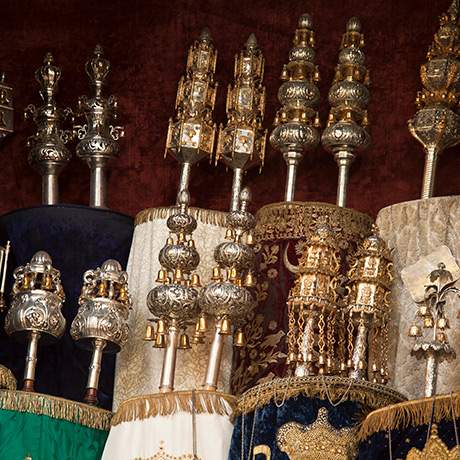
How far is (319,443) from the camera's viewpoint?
8906 mm

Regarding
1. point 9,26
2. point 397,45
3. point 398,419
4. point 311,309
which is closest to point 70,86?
point 9,26

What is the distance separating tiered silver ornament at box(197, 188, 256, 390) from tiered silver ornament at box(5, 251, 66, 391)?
0.60 meters

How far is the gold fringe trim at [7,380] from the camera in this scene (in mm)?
9531

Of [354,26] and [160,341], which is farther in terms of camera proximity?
[354,26]

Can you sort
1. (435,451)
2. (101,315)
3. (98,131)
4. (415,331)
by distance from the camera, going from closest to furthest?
1. (435,451)
2. (415,331)
3. (101,315)
4. (98,131)

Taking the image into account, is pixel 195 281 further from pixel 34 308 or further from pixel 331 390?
pixel 331 390

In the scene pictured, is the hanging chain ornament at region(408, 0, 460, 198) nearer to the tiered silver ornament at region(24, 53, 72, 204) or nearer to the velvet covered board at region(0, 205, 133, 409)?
the velvet covered board at region(0, 205, 133, 409)

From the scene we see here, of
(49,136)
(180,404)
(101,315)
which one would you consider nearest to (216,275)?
(101,315)

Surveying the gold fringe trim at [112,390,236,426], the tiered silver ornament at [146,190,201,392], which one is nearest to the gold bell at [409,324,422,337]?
the gold fringe trim at [112,390,236,426]

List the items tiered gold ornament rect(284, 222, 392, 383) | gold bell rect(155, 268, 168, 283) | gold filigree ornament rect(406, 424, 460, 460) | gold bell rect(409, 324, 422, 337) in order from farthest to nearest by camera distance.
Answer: gold bell rect(155, 268, 168, 283)
tiered gold ornament rect(284, 222, 392, 383)
gold bell rect(409, 324, 422, 337)
gold filigree ornament rect(406, 424, 460, 460)

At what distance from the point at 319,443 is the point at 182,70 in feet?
8.85

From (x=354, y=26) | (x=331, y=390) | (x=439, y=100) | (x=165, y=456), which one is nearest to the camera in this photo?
(x=331, y=390)

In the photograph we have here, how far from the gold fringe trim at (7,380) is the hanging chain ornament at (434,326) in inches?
63.1

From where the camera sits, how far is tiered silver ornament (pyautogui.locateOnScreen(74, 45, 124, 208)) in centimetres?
1055
